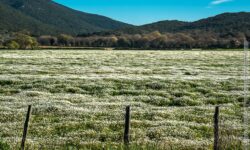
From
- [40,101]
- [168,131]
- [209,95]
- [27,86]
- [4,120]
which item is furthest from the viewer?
[27,86]

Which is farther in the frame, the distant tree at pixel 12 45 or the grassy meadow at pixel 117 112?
the distant tree at pixel 12 45

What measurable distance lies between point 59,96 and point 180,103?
30.5 ft

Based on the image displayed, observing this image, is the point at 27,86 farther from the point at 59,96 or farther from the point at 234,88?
the point at 234,88

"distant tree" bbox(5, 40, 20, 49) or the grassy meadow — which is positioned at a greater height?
"distant tree" bbox(5, 40, 20, 49)

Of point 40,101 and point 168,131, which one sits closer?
point 168,131

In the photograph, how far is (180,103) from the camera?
31.4m

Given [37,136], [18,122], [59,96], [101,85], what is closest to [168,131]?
[37,136]

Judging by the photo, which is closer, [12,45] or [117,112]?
[117,112]

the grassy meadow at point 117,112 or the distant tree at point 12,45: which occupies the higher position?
the distant tree at point 12,45

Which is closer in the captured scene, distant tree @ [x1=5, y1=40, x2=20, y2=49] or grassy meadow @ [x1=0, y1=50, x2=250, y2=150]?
grassy meadow @ [x1=0, y1=50, x2=250, y2=150]

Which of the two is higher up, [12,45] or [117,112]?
[12,45]

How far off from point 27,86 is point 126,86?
9115 mm

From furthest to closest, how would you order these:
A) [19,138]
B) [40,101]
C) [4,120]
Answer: [40,101] → [4,120] → [19,138]

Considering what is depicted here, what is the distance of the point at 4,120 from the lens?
23562mm
